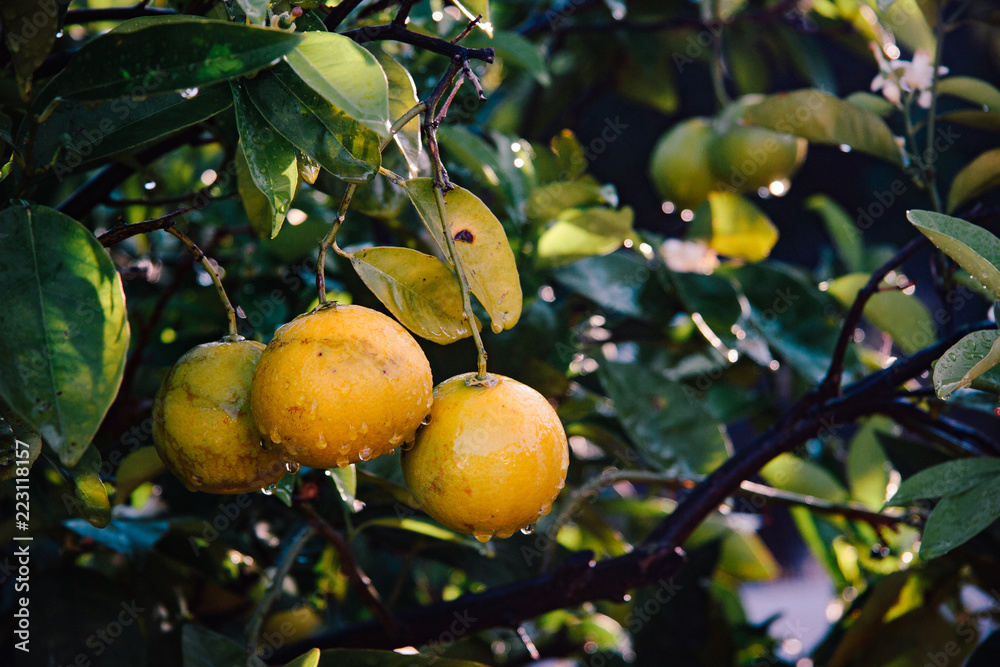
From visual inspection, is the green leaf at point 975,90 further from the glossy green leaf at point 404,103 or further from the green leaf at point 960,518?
the glossy green leaf at point 404,103

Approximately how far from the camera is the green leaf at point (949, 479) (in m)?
0.60

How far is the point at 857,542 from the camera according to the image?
3.83 ft

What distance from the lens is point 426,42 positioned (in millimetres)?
451

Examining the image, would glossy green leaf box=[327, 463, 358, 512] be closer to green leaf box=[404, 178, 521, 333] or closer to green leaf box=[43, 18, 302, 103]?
green leaf box=[404, 178, 521, 333]

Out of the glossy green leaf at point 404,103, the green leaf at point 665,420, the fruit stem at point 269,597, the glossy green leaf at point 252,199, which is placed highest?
the glossy green leaf at point 404,103

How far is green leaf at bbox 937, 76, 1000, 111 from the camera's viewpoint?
775 mm

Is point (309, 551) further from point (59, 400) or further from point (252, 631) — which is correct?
point (59, 400)

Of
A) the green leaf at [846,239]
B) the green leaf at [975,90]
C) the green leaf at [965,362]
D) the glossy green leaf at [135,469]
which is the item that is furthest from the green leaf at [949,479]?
the green leaf at [846,239]

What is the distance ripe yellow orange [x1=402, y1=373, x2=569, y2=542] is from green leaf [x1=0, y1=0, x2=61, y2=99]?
1.02ft

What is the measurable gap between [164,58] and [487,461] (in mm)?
289

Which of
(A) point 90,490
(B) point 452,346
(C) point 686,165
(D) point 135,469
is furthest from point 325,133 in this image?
(C) point 686,165

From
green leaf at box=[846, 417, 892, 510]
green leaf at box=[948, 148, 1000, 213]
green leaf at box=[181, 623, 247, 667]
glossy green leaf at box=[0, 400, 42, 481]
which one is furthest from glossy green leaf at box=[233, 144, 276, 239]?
green leaf at box=[846, 417, 892, 510]

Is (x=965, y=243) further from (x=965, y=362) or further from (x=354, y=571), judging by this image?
(x=354, y=571)

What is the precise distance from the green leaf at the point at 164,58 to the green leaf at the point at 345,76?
2cm
